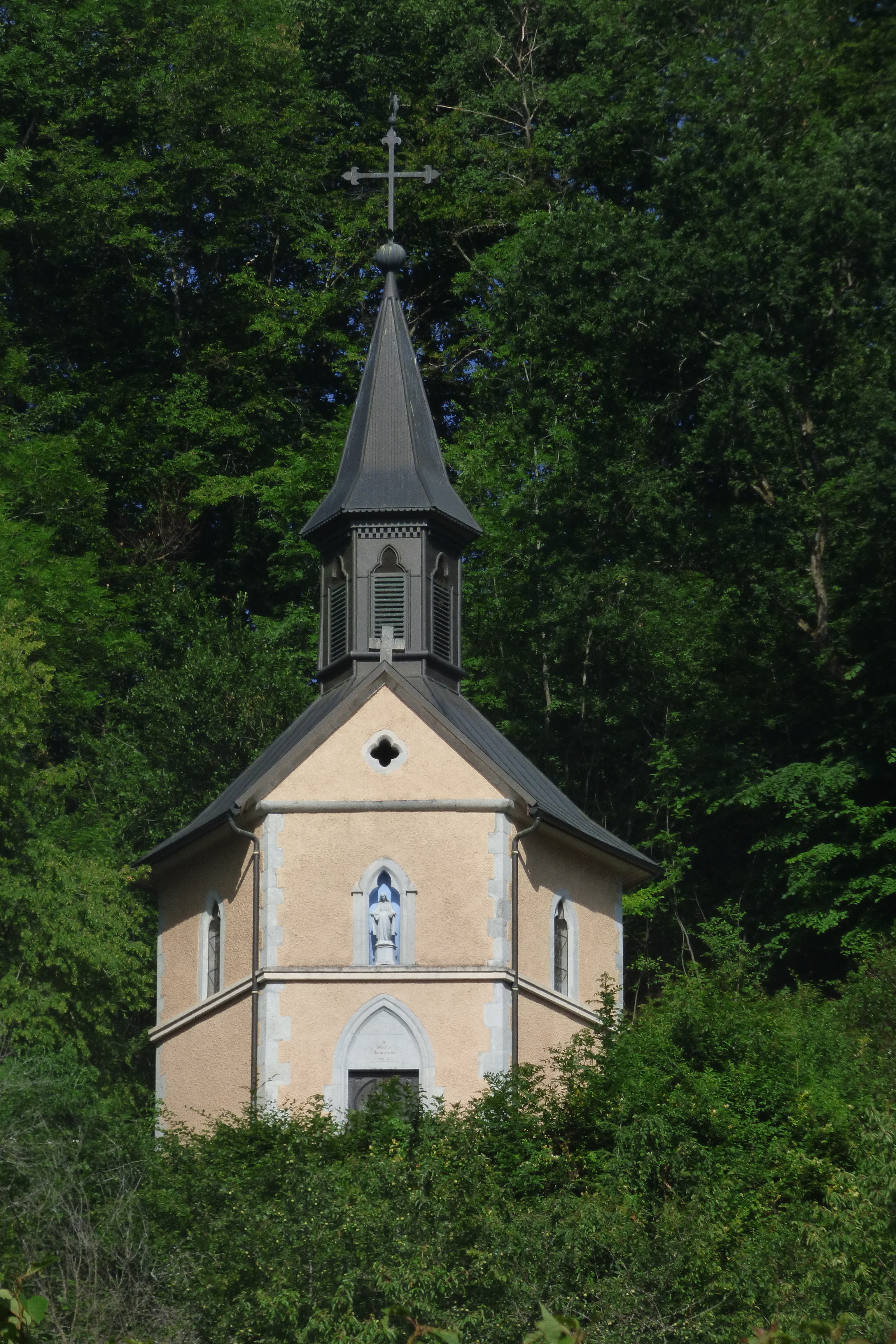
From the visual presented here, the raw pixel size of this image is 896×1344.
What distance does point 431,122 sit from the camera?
42.6m

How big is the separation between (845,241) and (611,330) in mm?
3579

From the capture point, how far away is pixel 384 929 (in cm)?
2380

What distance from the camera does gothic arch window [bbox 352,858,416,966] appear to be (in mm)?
23734

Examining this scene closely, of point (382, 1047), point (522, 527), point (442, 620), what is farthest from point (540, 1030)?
point (522, 527)

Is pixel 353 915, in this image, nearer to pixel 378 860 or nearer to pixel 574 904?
pixel 378 860

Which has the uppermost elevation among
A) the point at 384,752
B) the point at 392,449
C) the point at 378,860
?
the point at 392,449

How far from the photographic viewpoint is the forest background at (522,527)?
19.6 m

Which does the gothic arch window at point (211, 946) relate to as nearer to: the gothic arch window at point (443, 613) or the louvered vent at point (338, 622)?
the louvered vent at point (338, 622)

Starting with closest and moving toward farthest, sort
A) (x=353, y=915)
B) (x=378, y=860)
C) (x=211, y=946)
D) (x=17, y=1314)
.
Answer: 1. (x=17, y=1314)
2. (x=353, y=915)
3. (x=378, y=860)
4. (x=211, y=946)

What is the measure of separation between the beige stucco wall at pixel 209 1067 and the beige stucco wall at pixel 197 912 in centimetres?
43

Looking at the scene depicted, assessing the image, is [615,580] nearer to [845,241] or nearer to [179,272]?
[845,241]

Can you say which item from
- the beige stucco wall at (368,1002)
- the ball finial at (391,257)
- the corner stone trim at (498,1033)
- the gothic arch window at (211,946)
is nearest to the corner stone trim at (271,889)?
the beige stucco wall at (368,1002)

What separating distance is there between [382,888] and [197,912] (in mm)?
3044

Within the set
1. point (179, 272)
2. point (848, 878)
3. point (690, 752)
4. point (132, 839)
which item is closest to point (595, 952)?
point (848, 878)
